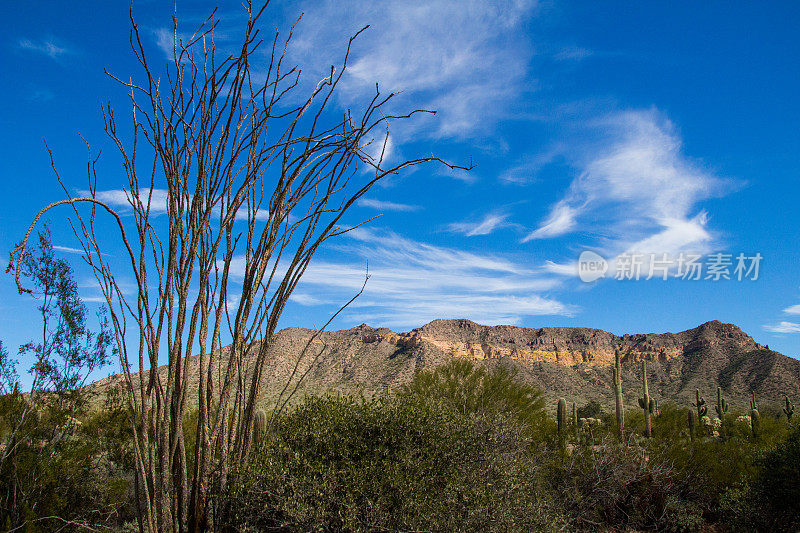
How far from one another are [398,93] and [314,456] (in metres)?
2.84

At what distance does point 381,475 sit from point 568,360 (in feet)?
203

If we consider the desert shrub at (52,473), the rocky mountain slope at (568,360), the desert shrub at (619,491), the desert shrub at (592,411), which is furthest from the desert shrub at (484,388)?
the desert shrub at (592,411)

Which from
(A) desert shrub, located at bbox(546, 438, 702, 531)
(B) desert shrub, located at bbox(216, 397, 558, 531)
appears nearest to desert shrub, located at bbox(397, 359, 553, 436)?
(A) desert shrub, located at bbox(546, 438, 702, 531)

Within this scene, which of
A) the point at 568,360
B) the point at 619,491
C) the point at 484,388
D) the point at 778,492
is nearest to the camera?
the point at 778,492

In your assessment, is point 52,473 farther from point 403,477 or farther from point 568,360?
point 568,360

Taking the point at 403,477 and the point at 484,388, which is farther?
the point at 484,388

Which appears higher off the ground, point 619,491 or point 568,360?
point 568,360

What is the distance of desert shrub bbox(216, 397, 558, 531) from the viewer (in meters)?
3.55

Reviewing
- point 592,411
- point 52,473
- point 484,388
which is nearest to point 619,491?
point 484,388

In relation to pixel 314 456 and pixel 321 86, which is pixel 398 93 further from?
pixel 314 456

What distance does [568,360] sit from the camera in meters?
61.5

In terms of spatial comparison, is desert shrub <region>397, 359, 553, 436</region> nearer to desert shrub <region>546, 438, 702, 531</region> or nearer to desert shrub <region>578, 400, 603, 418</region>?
desert shrub <region>546, 438, 702, 531</region>

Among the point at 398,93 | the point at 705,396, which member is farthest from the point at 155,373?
the point at 705,396

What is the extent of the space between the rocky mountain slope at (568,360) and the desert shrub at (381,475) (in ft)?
71.5
